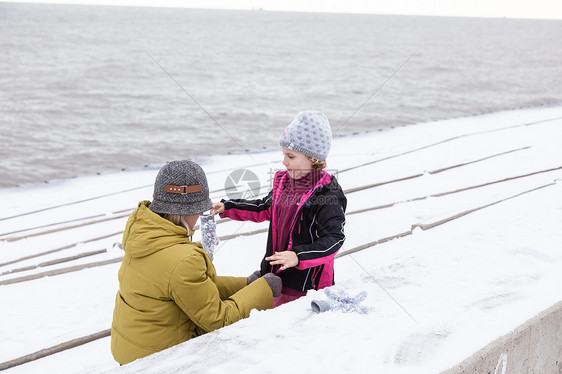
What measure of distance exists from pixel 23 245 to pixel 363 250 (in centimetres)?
348

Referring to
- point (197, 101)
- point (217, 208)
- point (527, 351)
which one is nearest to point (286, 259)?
point (217, 208)

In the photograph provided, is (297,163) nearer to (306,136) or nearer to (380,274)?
(306,136)

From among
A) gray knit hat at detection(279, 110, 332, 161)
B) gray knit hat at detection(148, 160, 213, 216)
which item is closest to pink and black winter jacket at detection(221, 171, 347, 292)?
gray knit hat at detection(279, 110, 332, 161)

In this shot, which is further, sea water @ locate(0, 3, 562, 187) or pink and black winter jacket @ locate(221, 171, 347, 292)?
sea water @ locate(0, 3, 562, 187)

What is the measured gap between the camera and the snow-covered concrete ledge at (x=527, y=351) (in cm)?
206

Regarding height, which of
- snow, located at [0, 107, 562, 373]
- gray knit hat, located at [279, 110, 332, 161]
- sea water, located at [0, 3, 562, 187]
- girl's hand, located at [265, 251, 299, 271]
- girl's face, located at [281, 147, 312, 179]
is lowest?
sea water, located at [0, 3, 562, 187]

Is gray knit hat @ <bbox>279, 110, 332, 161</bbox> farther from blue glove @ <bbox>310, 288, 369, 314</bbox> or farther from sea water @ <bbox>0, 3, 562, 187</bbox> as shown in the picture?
sea water @ <bbox>0, 3, 562, 187</bbox>

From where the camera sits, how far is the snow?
2098mm

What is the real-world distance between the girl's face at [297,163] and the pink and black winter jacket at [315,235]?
0.09 meters

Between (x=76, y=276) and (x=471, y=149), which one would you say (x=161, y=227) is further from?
(x=471, y=149)

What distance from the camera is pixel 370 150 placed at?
10.4 meters

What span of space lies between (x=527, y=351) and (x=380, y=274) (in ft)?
2.49

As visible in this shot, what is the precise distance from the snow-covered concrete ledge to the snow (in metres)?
0.04

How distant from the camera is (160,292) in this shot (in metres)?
2.06
